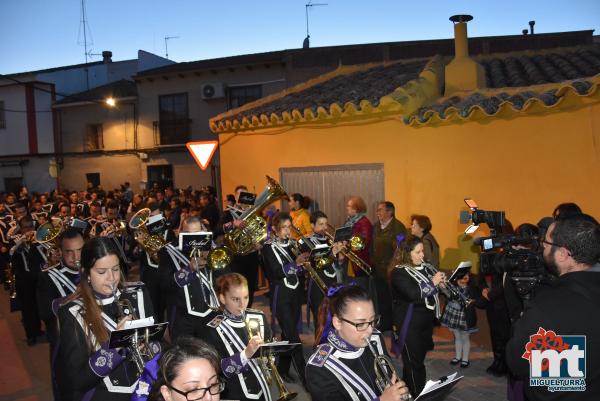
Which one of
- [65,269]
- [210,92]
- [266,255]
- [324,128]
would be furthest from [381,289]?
[210,92]

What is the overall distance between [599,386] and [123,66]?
102ft

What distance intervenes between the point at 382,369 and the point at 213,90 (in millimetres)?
21330

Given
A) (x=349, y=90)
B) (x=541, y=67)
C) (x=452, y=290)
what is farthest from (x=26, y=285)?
(x=541, y=67)

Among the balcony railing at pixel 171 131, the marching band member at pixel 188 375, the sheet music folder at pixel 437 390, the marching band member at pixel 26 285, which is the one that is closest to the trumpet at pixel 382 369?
the sheet music folder at pixel 437 390

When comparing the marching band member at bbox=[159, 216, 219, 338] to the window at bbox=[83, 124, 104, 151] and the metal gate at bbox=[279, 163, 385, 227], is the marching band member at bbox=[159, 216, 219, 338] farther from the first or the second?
the window at bbox=[83, 124, 104, 151]

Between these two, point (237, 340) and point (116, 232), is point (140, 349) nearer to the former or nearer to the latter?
point (237, 340)

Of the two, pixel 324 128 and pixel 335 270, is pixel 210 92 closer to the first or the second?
pixel 324 128

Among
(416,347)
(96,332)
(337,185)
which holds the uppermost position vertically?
(337,185)

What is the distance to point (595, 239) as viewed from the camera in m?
3.12

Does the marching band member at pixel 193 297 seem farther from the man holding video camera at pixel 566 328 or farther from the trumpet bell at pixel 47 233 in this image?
the man holding video camera at pixel 566 328

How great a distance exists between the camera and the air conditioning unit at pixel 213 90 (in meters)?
23.0

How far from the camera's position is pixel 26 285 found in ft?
27.1

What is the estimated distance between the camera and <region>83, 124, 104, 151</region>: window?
27.3 m

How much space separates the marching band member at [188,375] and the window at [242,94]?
68.1 feet
